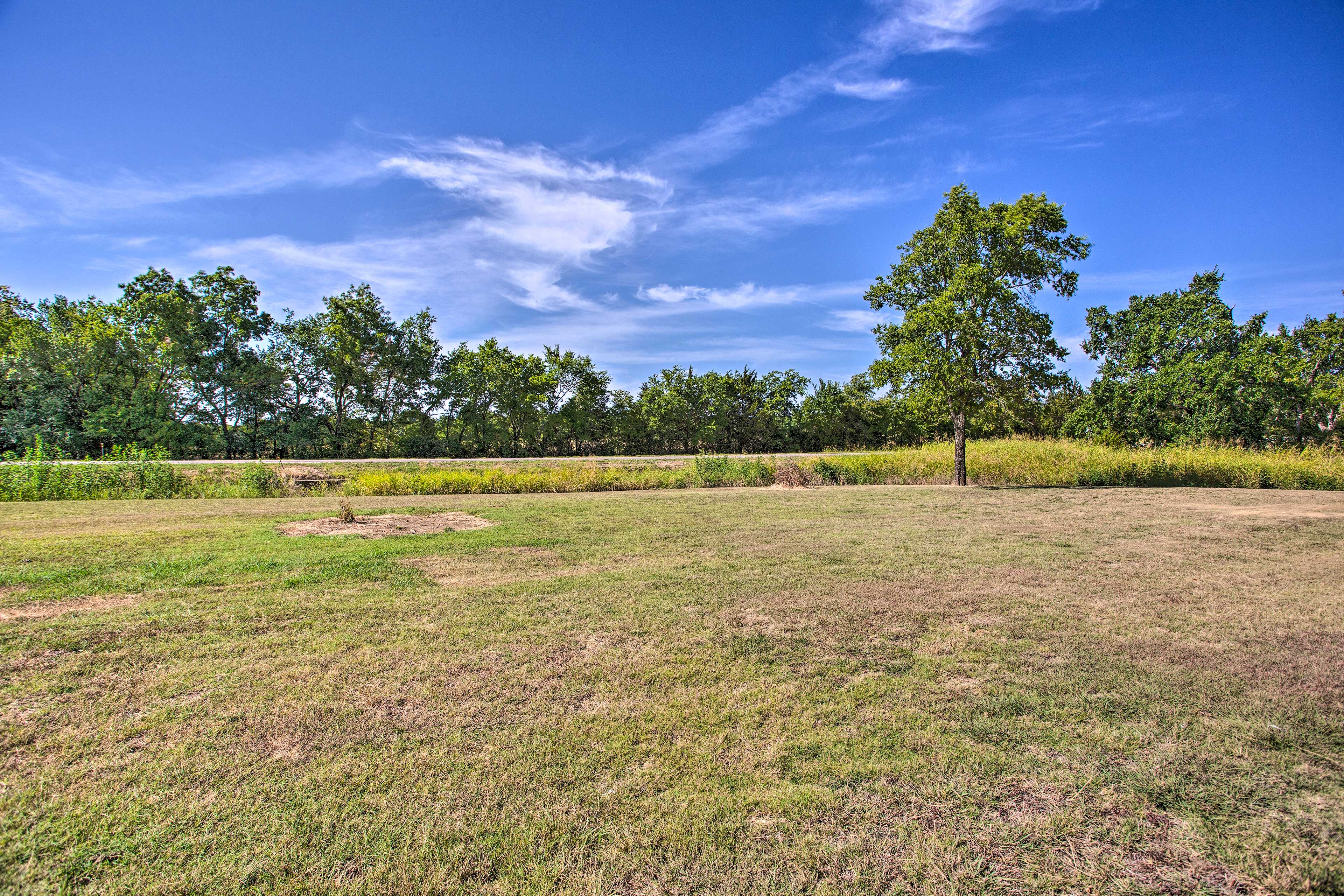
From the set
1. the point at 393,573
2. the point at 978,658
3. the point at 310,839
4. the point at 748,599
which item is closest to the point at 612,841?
the point at 310,839

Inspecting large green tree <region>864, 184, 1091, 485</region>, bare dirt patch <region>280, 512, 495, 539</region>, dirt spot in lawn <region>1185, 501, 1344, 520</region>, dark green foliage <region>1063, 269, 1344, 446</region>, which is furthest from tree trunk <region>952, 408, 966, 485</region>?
dark green foliage <region>1063, 269, 1344, 446</region>

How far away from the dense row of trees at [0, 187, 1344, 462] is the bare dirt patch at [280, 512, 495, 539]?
41.8ft

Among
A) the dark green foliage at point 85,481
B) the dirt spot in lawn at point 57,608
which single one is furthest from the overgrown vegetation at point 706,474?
the dirt spot in lawn at point 57,608

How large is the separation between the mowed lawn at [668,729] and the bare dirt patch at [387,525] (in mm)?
2033

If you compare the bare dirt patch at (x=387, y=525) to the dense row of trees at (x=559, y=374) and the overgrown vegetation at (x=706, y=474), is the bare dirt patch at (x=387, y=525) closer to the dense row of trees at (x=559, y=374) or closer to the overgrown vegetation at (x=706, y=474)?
the overgrown vegetation at (x=706, y=474)

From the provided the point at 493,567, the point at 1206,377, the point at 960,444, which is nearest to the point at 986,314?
the point at 960,444

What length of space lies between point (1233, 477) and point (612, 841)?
21.0m

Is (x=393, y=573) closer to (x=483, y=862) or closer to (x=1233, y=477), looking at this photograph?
(x=483, y=862)

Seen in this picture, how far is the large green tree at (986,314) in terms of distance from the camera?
50.8 ft

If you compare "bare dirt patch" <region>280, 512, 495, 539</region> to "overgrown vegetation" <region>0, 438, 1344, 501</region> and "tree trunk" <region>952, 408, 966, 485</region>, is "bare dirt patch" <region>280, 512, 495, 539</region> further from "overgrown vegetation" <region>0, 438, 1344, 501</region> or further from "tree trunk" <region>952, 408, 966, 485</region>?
"tree trunk" <region>952, 408, 966, 485</region>

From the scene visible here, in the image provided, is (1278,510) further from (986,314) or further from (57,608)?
(57,608)

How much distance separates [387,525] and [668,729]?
288 inches

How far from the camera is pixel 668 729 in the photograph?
2.64 metres

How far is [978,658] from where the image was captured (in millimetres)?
3473
